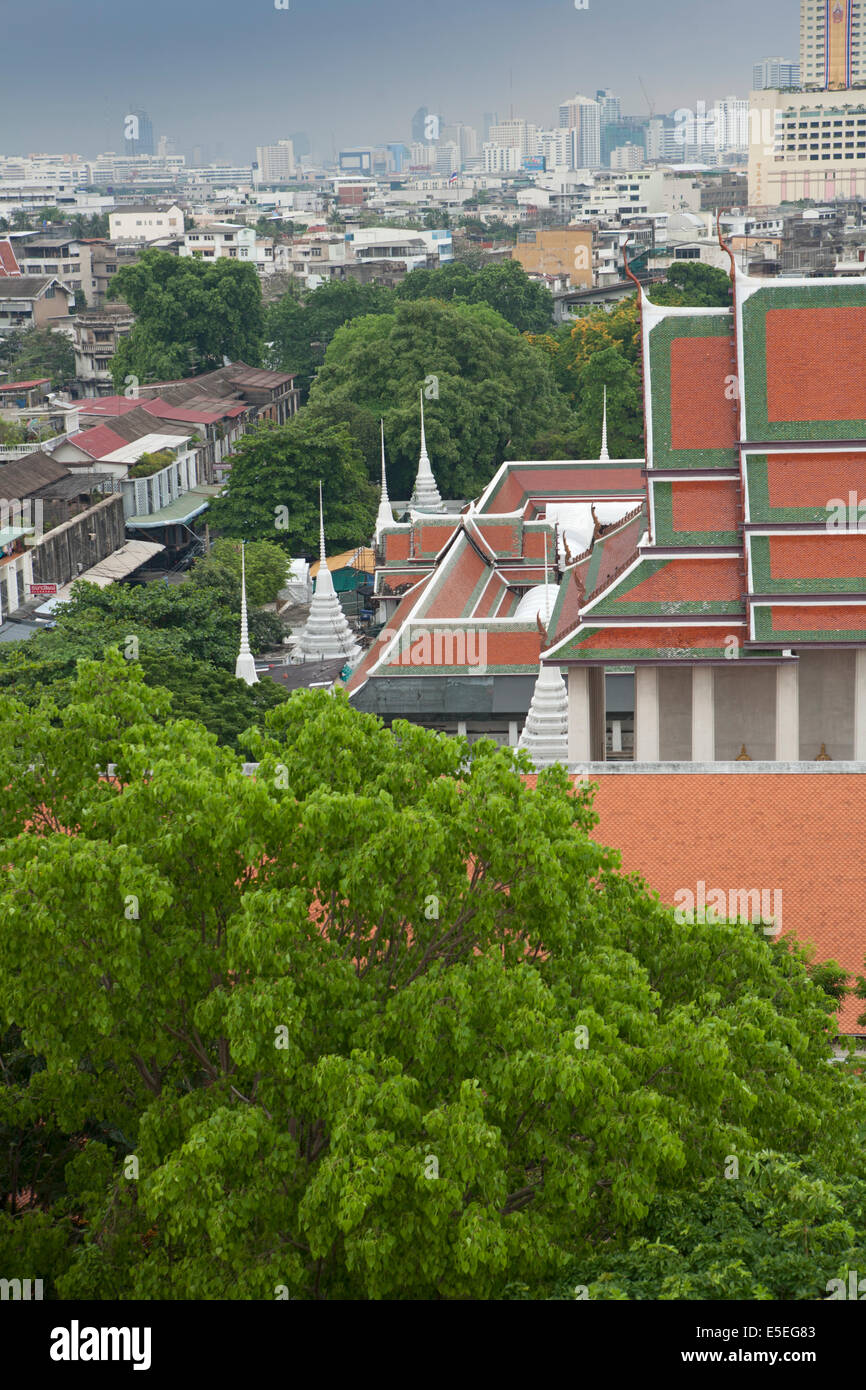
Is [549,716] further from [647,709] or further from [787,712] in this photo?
[787,712]

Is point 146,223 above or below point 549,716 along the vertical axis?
above

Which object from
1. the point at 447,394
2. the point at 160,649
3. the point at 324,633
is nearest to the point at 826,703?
the point at 160,649

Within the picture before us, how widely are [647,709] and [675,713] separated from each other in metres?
0.54

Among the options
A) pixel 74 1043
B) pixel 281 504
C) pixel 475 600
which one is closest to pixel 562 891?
pixel 74 1043

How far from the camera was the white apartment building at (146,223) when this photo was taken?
6732 inches

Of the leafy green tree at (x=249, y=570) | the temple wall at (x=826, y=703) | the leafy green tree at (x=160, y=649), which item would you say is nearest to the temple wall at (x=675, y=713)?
the temple wall at (x=826, y=703)

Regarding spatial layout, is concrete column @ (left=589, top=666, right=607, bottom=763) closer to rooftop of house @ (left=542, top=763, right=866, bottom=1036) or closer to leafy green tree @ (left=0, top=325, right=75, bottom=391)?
rooftop of house @ (left=542, top=763, right=866, bottom=1036)

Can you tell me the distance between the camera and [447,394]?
7356 cm

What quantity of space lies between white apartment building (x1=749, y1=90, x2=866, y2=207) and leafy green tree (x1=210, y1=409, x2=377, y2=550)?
13079 cm

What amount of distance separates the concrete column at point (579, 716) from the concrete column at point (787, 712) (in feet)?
10.6

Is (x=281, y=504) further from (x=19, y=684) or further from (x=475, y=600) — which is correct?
(x=19, y=684)

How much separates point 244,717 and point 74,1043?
21894mm

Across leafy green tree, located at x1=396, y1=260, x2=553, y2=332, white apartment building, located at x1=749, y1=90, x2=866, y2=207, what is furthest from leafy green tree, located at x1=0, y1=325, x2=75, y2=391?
white apartment building, located at x1=749, y1=90, x2=866, y2=207
